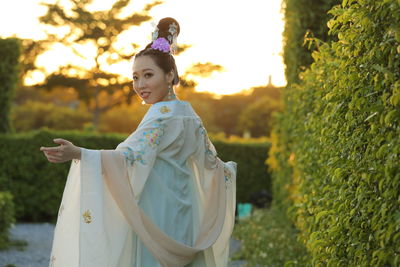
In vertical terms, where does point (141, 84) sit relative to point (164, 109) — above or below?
above

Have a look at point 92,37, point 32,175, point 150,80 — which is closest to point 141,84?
point 150,80

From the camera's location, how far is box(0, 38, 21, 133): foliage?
12.5 metres

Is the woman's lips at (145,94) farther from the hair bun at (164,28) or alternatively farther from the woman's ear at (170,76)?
the hair bun at (164,28)

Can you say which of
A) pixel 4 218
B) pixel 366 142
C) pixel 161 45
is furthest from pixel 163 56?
pixel 4 218

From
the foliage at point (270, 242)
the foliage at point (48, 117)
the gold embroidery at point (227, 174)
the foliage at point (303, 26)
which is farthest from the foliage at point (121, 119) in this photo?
the gold embroidery at point (227, 174)

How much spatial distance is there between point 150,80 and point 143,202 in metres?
0.68

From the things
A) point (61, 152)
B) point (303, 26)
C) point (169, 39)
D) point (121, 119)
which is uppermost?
point (303, 26)

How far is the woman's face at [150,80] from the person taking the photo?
3684 millimetres

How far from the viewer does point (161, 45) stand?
3.78 metres

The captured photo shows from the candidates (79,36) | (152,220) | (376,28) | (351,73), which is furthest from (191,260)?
(79,36)

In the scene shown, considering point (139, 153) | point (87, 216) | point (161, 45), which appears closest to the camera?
point (87, 216)

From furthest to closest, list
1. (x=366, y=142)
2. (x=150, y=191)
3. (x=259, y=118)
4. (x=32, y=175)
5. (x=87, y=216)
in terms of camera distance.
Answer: (x=259, y=118)
(x=32, y=175)
(x=150, y=191)
(x=87, y=216)
(x=366, y=142)

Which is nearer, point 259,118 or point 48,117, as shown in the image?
point 48,117

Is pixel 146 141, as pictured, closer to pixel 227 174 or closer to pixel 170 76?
pixel 170 76
